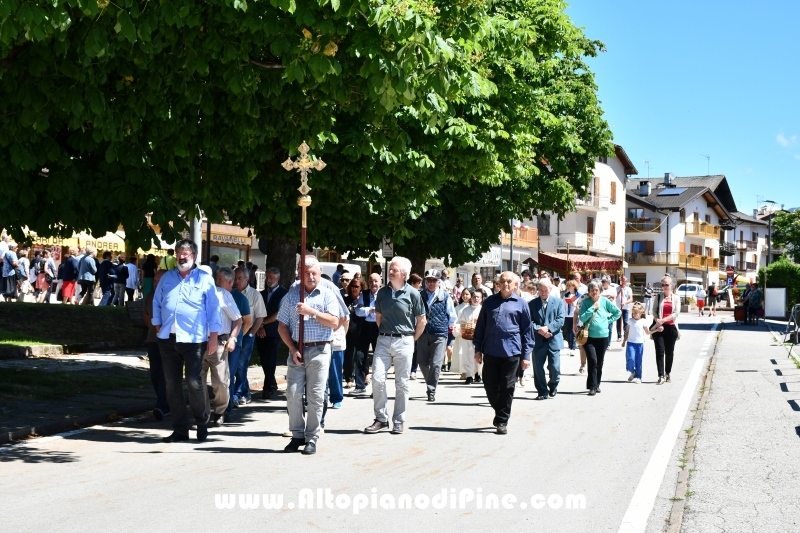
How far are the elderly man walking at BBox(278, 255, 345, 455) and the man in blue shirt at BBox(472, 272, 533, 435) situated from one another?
2103 mm

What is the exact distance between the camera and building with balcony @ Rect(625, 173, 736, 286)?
95.6 meters

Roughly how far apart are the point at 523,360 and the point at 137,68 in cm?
523

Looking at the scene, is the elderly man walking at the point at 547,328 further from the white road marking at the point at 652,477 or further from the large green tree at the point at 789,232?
the large green tree at the point at 789,232

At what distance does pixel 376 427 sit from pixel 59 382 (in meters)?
4.87

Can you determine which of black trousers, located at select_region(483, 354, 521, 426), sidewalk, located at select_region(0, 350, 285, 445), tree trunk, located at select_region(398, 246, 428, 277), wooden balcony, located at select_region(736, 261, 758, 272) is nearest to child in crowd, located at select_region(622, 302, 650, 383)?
sidewalk, located at select_region(0, 350, 285, 445)

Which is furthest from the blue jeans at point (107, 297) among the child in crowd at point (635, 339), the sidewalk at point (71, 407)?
the child in crowd at point (635, 339)

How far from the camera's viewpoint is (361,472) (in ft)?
28.6

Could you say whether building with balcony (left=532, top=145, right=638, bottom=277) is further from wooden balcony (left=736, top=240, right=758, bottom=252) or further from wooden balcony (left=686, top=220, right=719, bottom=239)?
wooden balcony (left=736, top=240, right=758, bottom=252)

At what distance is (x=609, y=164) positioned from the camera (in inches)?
3329

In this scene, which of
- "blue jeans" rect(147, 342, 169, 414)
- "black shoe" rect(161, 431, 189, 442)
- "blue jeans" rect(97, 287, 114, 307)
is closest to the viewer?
"black shoe" rect(161, 431, 189, 442)

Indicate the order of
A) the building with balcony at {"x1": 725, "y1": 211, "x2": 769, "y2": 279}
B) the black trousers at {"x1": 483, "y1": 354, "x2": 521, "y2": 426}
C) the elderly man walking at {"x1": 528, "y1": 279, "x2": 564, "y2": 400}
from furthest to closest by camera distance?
the building with balcony at {"x1": 725, "y1": 211, "x2": 769, "y2": 279} → the elderly man walking at {"x1": 528, "y1": 279, "x2": 564, "y2": 400} → the black trousers at {"x1": 483, "y1": 354, "x2": 521, "y2": 426}

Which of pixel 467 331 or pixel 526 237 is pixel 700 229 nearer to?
pixel 526 237

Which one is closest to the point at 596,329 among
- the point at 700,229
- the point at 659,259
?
the point at 659,259

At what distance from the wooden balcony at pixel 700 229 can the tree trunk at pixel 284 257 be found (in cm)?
8163
